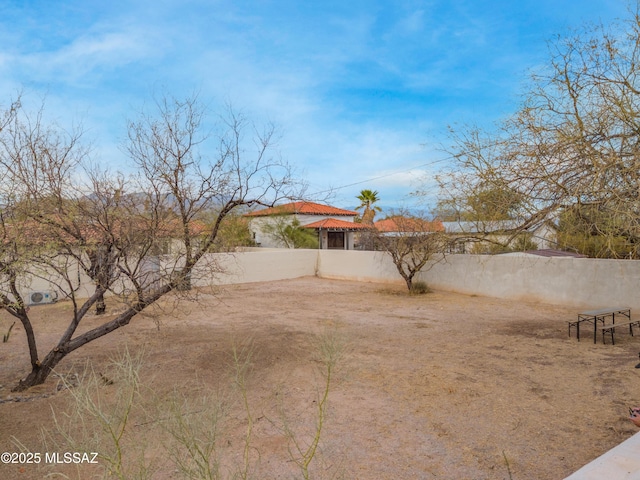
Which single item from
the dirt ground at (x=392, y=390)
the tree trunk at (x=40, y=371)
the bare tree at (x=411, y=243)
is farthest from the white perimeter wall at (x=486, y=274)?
the tree trunk at (x=40, y=371)

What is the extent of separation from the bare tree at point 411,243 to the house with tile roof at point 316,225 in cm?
1183

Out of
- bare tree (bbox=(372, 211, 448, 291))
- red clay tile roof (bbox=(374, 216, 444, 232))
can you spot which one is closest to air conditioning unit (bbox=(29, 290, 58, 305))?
bare tree (bbox=(372, 211, 448, 291))

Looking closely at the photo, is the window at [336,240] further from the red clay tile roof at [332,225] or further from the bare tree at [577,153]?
the bare tree at [577,153]

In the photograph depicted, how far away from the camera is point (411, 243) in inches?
572

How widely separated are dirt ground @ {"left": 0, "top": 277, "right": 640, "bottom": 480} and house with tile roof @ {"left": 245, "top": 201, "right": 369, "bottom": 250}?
17.2m

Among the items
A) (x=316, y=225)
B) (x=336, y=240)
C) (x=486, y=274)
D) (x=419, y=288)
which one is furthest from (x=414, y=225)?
(x=336, y=240)

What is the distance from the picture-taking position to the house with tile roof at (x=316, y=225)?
27.4m

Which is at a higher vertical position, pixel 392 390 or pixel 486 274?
pixel 486 274

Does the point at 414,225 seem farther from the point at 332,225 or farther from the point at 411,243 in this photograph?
the point at 332,225

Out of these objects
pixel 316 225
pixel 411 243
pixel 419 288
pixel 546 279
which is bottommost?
pixel 419 288

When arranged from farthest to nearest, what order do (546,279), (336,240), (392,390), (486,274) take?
1. (336,240)
2. (486,274)
3. (546,279)
4. (392,390)

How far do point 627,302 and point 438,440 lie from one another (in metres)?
8.87

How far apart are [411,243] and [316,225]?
14921 mm

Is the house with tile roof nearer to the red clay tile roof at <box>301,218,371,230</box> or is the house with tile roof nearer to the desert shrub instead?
the red clay tile roof at <box>301,218,371,230</box>
